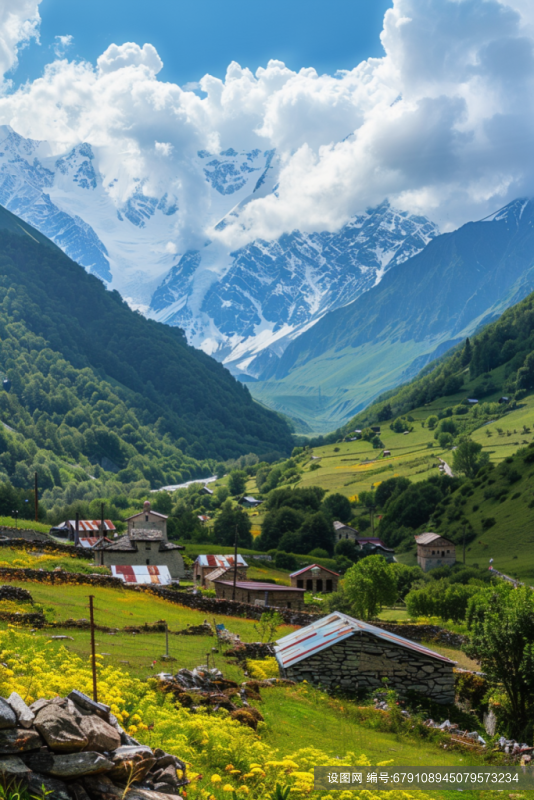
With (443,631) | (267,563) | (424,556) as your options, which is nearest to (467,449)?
(424,556)

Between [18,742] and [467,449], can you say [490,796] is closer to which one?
[18,742]

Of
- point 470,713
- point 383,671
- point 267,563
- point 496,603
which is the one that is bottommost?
point 267,563

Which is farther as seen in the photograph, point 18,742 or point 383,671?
point 383,671

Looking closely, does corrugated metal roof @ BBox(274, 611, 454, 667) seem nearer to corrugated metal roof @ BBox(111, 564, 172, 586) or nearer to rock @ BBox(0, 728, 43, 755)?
rock @ BBox(0, 728, 43, 755)

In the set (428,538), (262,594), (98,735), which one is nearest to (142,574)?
(262,594)

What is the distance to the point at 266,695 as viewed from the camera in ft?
73.0

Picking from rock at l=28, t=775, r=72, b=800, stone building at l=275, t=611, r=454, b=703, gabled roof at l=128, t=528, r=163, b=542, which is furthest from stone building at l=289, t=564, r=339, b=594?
rock at l=28, t=775, r=72, b=800

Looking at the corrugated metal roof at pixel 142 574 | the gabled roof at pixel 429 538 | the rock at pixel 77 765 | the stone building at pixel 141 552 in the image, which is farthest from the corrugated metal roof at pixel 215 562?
the rock at pixel 77 765

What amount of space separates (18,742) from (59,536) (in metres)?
109

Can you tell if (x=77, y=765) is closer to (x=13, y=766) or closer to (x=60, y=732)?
(x=60, y=732)

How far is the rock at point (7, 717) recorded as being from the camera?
1084 cm

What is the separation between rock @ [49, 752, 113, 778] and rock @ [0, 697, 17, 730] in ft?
2.89

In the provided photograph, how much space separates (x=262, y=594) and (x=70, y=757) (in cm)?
5389

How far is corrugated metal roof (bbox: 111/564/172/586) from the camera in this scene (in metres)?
58.0
